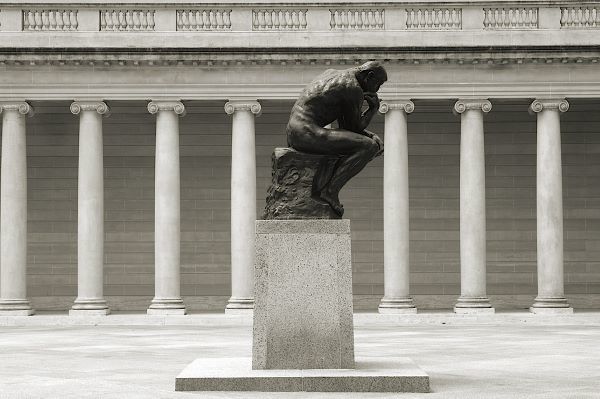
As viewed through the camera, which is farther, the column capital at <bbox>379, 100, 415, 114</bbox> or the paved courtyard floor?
the column capital at <bbox>379, 100, 415, 114</bbox>

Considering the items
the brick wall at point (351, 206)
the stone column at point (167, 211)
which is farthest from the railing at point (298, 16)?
the brick wall at point (351, 206)

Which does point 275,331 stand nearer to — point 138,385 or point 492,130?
point 138,385

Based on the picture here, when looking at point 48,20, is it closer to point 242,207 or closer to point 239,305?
point 242,207

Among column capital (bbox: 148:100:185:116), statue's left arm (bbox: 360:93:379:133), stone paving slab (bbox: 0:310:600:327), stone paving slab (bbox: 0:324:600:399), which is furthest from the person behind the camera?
column capital (bbox: 148:100:185:116)

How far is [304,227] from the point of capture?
29.5m

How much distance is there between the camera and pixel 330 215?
98.8 feet

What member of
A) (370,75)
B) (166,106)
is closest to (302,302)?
(370,75)

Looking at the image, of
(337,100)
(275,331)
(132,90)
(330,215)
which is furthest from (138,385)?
(132,90)

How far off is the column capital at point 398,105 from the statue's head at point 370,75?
109 feet

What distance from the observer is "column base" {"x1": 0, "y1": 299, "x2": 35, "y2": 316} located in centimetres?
6262

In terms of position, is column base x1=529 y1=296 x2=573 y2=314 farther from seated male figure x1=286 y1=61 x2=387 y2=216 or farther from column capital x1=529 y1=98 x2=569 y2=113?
seated male figure x1=286 y1=61 x2=387 y2=216

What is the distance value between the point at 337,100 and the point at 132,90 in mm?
35903

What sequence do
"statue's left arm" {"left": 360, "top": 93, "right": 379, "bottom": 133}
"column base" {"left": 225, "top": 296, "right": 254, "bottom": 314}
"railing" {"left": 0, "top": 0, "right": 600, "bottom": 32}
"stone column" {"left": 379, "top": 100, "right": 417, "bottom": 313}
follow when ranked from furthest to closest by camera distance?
"railing" {"left": 0, "top": 0, "right": 600, "bottom": 32}
"stone column" {"left": 379, "top": 100, "right": 417, "bottom": 313}
"column base" {"left": 225, "top": 296, "right": 254, "bottom": 314}
"statue's left arm" {"left": 360, "top": 93, "right": 379, "bottom": 133}

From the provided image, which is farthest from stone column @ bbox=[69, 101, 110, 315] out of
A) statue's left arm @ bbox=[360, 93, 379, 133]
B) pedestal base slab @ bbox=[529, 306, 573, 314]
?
statue's left arm @ bbox=[360, 93, 379, 133]
